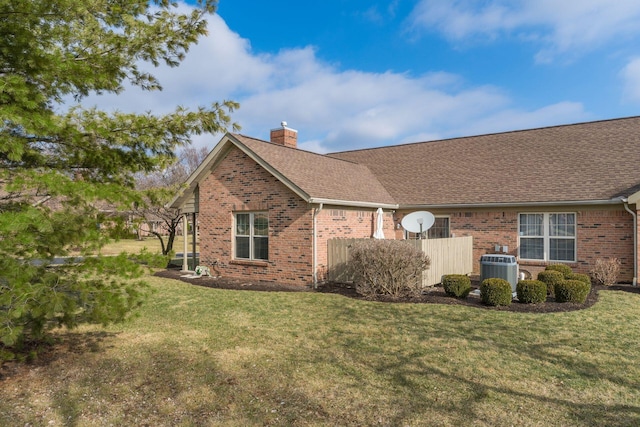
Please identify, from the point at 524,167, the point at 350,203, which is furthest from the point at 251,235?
the point at 524,167

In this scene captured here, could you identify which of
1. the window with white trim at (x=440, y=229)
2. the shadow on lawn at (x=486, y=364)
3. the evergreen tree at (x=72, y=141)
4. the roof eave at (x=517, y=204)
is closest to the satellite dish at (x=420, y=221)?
the window with white trim at (x=440, y=229)

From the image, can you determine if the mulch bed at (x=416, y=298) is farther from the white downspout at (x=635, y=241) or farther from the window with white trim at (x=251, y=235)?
the window with white trim at (x=251, y=235)

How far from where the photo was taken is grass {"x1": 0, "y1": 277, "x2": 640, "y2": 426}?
436 cm

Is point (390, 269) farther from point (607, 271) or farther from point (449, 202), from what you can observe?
point (607, 271)

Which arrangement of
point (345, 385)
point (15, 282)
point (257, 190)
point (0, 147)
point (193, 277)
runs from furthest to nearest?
point (193, 277)
point (257, 190)
point (345, 385)
point (0, 147)
point (15, 282)

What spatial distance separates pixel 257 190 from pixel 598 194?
445 inches

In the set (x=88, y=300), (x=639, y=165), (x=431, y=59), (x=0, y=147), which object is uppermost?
(x=431, y=59)

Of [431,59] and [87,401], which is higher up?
[431,59]

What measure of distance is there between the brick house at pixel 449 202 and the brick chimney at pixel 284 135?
2426 millimetres

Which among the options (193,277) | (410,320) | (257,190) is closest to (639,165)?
(410,320)

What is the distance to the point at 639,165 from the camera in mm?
13750

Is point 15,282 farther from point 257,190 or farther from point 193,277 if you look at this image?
point 193,277

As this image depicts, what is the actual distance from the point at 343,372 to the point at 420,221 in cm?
890

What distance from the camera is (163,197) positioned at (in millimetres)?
6520
